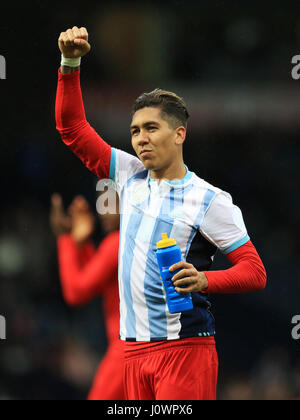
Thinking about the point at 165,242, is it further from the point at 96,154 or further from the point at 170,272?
the point at 96,154

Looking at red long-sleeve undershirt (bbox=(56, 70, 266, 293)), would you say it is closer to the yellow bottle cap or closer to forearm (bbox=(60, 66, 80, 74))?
forearm (bbox=(60, 66, 80, 74))

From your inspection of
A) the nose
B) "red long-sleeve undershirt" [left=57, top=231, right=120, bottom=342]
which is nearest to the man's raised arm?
the nose

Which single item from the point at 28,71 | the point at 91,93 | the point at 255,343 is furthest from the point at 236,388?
the point at 28,71

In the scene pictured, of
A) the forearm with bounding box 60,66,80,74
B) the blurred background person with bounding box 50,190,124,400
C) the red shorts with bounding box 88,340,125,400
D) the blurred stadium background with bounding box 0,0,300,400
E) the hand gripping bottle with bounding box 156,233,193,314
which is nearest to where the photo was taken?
the hand gripping bottle with bounding box 156,233,193,314

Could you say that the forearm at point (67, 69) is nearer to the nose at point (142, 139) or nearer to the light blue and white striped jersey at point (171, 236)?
the nose at point (142, 139)

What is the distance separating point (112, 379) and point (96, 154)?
1.81 meters

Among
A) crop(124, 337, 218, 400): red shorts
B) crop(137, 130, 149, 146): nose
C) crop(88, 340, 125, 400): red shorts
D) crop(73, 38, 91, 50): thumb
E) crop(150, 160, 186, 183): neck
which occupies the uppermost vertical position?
crop(73, 38, 91, 50): thumb

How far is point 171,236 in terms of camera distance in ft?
10.4

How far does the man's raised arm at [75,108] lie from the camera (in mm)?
3199

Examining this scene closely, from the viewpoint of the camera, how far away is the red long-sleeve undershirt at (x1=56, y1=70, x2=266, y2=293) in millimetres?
3086

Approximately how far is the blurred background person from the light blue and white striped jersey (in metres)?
0.89

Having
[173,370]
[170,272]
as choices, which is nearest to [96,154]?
[170,272]
